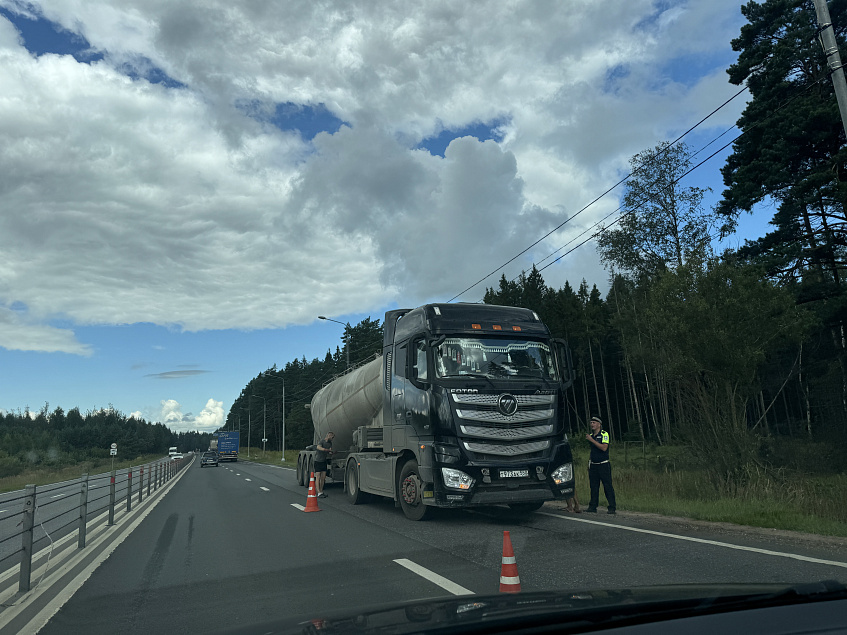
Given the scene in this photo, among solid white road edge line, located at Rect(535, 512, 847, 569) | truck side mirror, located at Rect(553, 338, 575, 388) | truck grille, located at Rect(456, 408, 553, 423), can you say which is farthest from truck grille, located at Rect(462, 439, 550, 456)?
solid white road edge line, located at Rect(535, 512, 847, 569)

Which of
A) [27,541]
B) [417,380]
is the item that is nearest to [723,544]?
[417,380]

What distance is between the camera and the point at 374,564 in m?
7.23

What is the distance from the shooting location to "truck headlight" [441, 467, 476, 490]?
9.72m

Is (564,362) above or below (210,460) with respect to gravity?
above

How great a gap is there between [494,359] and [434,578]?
4.92m

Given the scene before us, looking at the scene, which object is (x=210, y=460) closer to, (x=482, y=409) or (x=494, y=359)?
(x=494, y=359)

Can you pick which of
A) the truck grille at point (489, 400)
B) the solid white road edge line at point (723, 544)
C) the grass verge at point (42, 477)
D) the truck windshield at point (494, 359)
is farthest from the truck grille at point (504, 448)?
the grass verge at point (42, 477)

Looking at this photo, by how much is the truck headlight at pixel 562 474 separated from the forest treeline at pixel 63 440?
203ft

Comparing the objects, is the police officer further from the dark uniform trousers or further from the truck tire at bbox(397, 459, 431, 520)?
the truck tire at bbox(397, 459, 431, 520)

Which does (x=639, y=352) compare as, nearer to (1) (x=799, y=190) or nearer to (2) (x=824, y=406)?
(2) (x=824, y=406)

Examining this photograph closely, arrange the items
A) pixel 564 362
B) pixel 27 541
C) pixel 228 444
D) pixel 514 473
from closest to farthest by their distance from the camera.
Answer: pixel 27 541
pixel 514 473
pixel 564 362
pixel 228 444

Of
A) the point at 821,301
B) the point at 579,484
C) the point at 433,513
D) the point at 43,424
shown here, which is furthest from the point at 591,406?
the point at 43,424

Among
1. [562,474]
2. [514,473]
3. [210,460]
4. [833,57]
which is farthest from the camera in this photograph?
[210,460]

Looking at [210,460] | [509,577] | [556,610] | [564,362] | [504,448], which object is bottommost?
[509,577]
